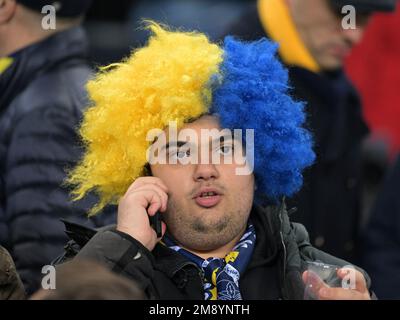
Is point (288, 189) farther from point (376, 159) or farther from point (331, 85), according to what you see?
point (376, 159)

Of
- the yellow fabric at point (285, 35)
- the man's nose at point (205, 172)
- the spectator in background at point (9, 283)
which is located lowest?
the spectator in background at point (9, 283)

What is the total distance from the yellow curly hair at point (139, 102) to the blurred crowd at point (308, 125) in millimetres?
284

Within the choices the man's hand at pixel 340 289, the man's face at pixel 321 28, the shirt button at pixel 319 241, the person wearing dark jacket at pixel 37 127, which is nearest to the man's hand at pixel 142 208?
the man's hand at pixel 340 289

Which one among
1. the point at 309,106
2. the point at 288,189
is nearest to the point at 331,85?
the point at 309,106

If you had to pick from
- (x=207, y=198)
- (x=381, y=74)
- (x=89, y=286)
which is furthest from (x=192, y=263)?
(x=381, y=74)

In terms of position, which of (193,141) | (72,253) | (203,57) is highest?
(203,57)

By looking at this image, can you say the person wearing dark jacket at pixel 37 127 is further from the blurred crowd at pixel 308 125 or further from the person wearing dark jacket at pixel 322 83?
the person wearing dark jacket at pixel 322 83

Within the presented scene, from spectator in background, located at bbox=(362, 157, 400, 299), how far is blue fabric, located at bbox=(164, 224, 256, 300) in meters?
1.99

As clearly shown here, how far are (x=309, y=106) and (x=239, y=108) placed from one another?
1.69 meters

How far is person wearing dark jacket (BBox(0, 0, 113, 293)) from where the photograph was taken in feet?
14.1

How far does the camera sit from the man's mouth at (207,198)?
3.53m
